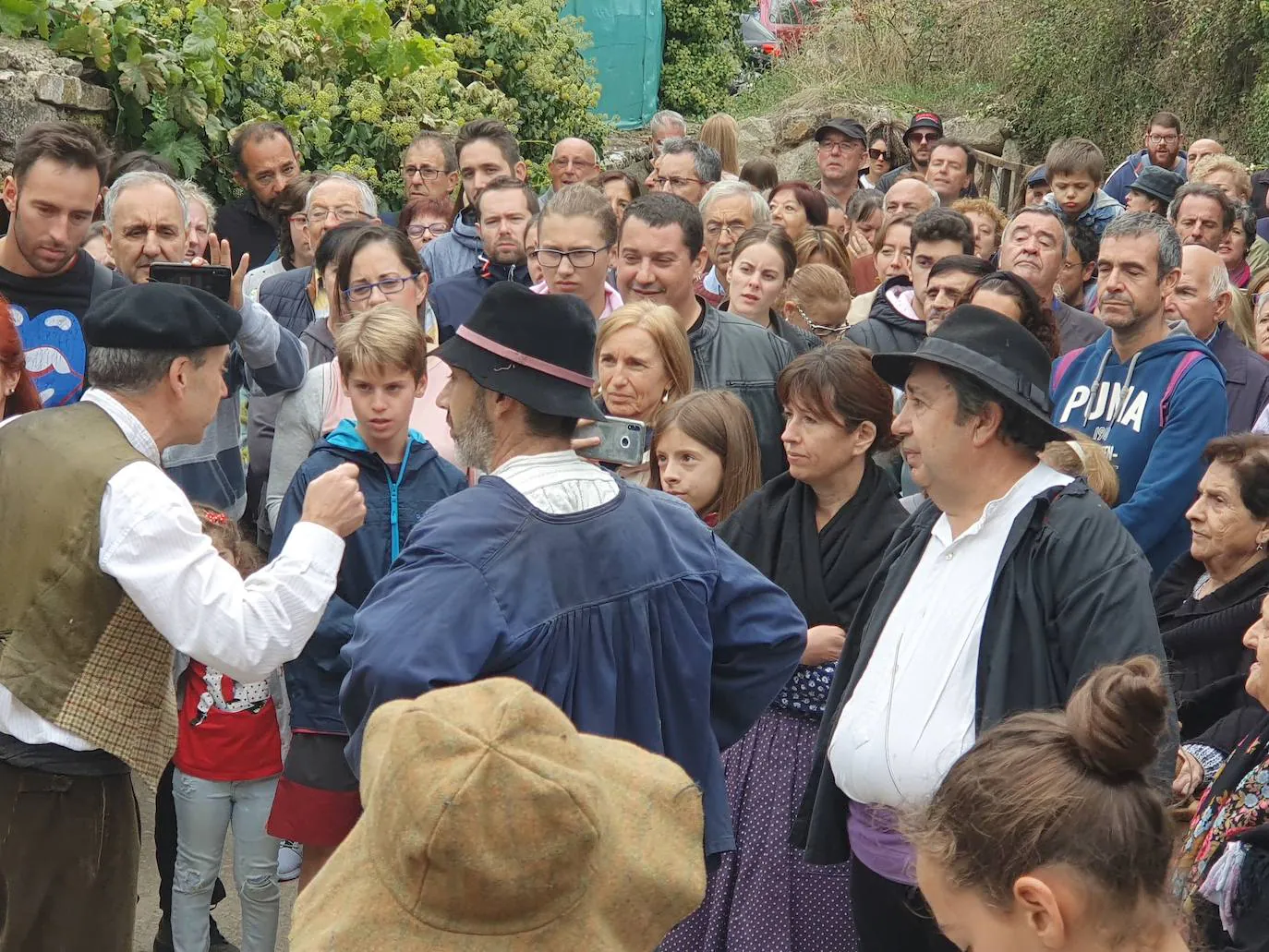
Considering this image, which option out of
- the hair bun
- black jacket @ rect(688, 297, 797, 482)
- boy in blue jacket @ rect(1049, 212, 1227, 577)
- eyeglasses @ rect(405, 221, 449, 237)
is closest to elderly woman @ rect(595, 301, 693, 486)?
black jacket @ rect(688, 297, 797, 482)

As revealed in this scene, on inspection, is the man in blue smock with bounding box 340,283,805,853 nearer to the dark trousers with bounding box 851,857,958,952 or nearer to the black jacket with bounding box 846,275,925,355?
A: the dark trousers with bounding box 851,857,958,952

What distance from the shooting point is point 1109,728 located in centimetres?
222

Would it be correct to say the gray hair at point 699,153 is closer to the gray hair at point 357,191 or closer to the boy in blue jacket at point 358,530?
the gray hair at point 357,191

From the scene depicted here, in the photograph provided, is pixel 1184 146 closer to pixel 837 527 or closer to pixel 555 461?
pixel 837 527

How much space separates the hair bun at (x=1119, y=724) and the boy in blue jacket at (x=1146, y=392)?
2786 mm

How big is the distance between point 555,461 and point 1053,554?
3.38 ft

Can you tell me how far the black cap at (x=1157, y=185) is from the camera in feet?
27.4

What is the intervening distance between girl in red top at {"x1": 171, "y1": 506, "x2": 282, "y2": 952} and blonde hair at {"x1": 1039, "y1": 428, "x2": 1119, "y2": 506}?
7.82 ft

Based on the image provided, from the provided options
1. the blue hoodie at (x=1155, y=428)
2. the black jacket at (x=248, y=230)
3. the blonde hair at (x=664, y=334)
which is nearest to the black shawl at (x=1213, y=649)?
the blue hoodie at (x=1155, y=428)

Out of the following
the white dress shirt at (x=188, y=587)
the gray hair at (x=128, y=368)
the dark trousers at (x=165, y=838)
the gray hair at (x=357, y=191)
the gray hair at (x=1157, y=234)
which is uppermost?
the gray hair at (x=1157, y=234)

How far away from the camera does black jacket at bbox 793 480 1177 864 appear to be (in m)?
2.89

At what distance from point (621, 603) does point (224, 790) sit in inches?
77.5

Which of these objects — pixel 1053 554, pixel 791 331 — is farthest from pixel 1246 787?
pixel 791 331

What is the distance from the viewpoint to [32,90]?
7.34 metres
